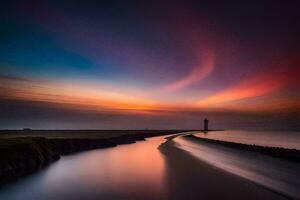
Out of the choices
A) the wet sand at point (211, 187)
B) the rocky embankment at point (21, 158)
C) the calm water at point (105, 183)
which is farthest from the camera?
the rocky embankment at point (21, 158)

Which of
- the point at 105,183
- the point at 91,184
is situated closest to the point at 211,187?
the point at 105,183

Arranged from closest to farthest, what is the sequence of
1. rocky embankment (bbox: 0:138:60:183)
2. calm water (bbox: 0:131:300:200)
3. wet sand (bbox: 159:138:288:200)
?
wet sand (bbox: 159:138:288:200)
calm water (bbox: 0:131:300:200)
rocky embankment (bbox: 0:138:60:183)

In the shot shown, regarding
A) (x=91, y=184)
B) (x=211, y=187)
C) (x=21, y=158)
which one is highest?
(x=21, y=158)

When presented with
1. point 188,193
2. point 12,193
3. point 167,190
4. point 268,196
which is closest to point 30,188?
point 12,193

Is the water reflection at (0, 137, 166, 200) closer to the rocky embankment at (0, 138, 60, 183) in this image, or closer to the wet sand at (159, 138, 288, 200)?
the wet sand at (159, 138, 288, 200)

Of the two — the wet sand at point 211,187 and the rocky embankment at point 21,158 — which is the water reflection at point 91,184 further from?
the rocky embankment at point 21,158

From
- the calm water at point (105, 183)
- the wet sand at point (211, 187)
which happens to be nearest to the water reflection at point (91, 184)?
the calm water at point (105, 183)

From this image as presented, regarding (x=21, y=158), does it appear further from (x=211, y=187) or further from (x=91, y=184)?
(x=211, y=187)

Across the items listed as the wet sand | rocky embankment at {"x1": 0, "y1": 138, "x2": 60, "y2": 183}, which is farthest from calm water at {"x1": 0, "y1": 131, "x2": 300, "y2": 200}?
rocky embankment at {"x1": 0, "y1": 138, "x2": 60, "y2": 183}

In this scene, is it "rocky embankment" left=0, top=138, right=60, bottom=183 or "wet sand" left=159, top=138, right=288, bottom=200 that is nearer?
"wet sand" left=159, top=138, right=288, bottom=200

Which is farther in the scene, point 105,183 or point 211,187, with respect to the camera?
point 105,183

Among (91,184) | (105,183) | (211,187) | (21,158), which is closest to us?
(211,187)

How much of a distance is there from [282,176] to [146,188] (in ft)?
34.5

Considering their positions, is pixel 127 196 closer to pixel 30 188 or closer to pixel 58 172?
pixel 30 188
